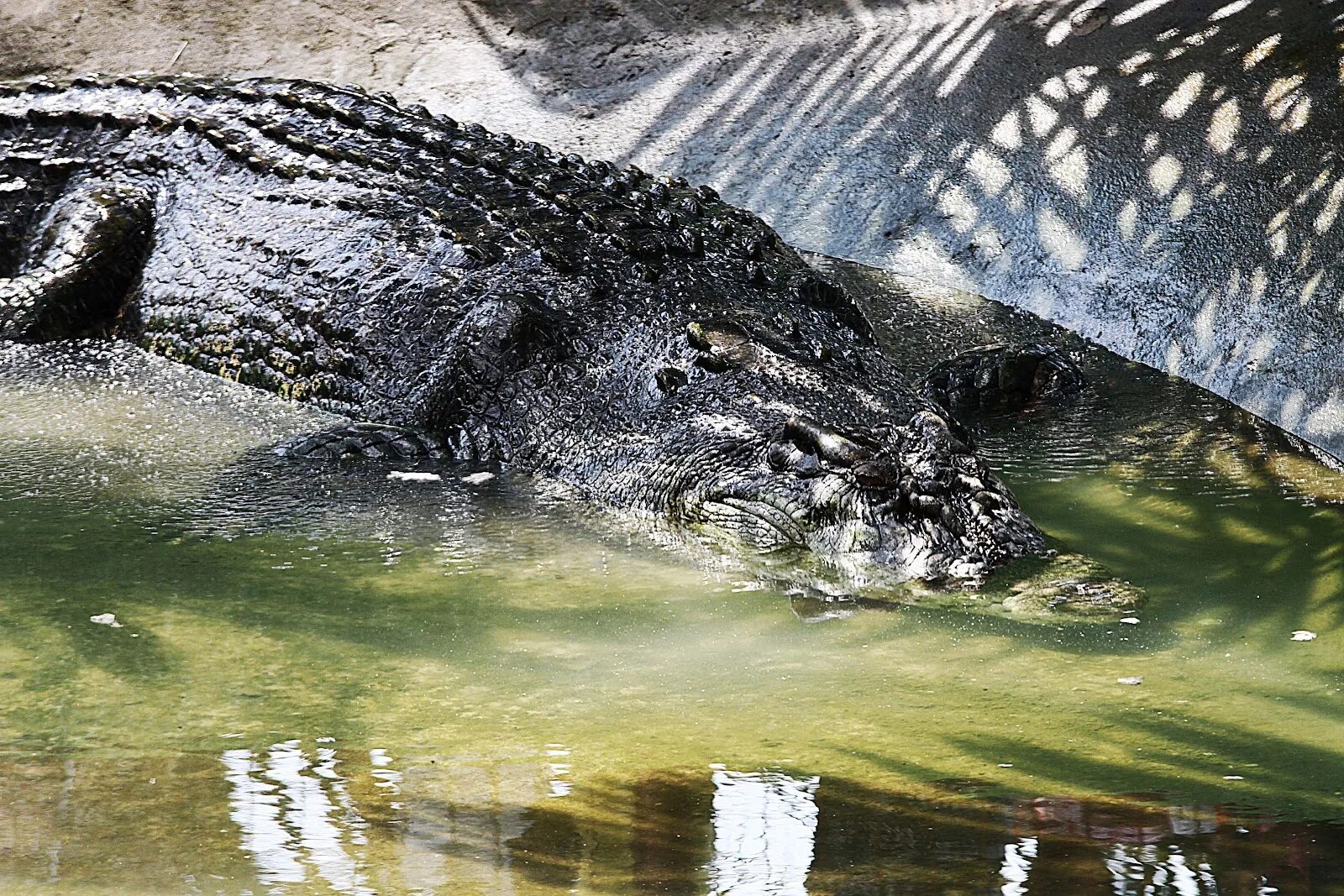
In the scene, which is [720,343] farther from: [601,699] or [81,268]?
[81,268]

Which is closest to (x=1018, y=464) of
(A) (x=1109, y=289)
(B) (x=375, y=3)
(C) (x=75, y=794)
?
(A) (x=1109, y=289)

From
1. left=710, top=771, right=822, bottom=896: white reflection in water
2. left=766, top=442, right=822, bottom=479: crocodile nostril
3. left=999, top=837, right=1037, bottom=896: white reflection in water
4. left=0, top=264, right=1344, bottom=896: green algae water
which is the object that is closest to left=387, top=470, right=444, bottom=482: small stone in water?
left=0, top=264, right=1344, bottom=896: green algae water

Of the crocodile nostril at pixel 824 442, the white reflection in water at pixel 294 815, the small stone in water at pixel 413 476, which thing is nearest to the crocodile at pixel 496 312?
the crocodile nostril at pixel 824 442

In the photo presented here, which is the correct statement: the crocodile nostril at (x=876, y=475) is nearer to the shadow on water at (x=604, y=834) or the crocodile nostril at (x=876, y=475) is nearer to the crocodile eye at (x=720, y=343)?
the crocodile eye at (x=720, y=343)

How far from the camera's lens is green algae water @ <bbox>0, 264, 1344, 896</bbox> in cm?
202

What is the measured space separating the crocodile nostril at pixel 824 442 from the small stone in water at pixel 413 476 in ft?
3.67

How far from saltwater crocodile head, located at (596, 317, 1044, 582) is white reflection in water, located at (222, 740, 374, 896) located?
1.52 m

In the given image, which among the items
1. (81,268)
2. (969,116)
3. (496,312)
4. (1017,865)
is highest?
(969,116)

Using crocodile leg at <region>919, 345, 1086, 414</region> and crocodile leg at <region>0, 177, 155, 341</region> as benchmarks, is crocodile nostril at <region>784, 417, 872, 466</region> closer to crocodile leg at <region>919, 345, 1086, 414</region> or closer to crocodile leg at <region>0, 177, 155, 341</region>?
crocodile leg at <region>919, 345, 1086, 414</region>

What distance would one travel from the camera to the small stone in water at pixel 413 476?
4156 mm

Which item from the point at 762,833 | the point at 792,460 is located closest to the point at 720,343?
the point at 792,460

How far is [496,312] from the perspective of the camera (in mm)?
4520

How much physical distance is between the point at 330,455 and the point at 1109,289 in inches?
128

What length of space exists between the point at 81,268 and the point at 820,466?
3238mm
